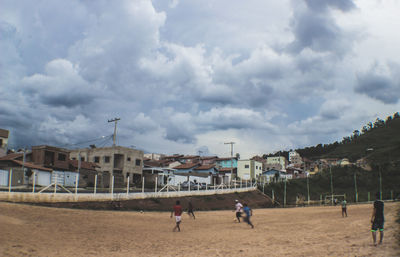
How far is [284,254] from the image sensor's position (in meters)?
12.3

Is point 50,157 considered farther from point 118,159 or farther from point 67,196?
point 67,196

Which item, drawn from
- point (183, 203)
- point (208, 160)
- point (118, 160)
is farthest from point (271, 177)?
point (183, 203)

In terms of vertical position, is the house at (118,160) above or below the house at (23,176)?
above

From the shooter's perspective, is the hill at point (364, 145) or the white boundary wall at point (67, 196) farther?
the hill at point (364, 145)

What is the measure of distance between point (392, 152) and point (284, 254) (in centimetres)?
11022

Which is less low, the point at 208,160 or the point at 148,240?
the point at 208,160

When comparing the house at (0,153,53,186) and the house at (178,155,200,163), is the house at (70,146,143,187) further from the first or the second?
the house at (178,155,200,163)

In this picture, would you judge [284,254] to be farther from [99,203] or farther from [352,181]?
[352,181]

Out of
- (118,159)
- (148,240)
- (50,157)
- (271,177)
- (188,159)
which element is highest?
(188,159)

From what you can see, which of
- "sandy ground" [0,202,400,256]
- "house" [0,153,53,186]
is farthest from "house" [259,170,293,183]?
"sandy ground" [0,202,400,256]

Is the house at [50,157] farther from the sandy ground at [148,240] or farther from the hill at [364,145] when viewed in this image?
the hill at [364,145]

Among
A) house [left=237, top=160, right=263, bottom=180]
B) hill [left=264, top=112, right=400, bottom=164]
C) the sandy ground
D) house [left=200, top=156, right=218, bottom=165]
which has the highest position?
hill [left=264, top=112, right=400, bottom=164]

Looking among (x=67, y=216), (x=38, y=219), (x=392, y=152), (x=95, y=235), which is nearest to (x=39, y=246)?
(x=95, y=235)

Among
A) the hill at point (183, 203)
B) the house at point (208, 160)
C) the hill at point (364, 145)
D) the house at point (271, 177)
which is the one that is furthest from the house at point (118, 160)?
the hill at point (364, 145)
